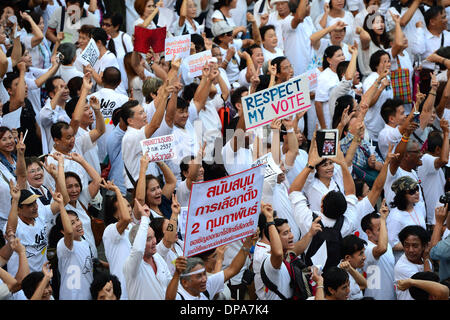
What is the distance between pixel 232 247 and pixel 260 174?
1.23m

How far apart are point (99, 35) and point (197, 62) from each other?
1.45 metres

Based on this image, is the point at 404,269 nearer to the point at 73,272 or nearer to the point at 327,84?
the point at 73,272

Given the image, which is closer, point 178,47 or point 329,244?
point 329,244

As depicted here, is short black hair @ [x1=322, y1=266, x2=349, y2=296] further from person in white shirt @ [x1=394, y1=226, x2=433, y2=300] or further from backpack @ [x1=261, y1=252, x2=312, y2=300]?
person in white shirt @ [x1=394, y1=226, x2=433, y2=300]

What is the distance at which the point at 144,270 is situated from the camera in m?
7.03

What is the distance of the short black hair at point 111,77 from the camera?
10305mm

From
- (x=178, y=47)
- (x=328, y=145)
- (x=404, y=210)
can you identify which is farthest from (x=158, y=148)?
(x=404, y=210)

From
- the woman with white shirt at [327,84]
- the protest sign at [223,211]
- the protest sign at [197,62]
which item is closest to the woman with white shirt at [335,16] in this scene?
the woman with white shirt at [327,84]

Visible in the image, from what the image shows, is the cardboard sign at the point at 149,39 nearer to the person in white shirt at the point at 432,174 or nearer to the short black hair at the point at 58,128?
the short black hair at the point at 58,128

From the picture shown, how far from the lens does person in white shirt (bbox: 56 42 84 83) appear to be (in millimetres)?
10961

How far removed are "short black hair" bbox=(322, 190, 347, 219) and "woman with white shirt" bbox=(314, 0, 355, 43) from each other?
17.7 feet

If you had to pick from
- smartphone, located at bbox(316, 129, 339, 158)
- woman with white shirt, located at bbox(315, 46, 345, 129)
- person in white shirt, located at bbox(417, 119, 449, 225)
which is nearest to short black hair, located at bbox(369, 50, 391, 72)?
woman with white shirt, located at bbox(315, 46, 345, 129)

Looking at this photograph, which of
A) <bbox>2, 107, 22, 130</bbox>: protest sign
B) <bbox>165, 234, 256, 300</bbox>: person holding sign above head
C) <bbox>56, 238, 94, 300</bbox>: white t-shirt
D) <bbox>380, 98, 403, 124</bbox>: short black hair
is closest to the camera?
<bbox>165, 234, 256, 300</bbox>: person holding sign above head
